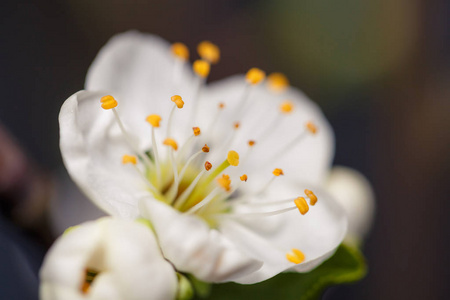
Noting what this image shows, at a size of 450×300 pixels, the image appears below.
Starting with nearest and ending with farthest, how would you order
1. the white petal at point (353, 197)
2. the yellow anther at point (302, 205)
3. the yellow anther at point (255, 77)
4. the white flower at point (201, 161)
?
1. the white flower at point (201, 161)
2. the yellow anther at point (302, 205)
3. the yellow anther at point (255, 77)
4. the white petal at point (353, 197)

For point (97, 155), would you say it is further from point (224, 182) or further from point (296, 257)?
point (296, 257)

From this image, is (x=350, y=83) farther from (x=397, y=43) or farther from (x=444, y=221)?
(x=444, y=221)

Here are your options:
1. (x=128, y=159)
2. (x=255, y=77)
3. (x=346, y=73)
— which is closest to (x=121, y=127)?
(x=128, y=159)

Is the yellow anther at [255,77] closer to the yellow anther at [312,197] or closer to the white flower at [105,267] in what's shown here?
the yellow anther at [312,197]

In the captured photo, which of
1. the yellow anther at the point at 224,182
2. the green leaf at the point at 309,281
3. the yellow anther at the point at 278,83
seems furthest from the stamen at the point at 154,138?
the yellow anther at the point at 278,83

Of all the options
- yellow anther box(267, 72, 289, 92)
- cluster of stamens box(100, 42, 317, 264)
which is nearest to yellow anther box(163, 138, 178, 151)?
cluster of stamens box(100, 42, 317, 264)

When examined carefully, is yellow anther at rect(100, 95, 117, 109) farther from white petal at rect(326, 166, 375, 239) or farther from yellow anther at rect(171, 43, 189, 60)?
white petal at rect(326, 166, 375, 239)
